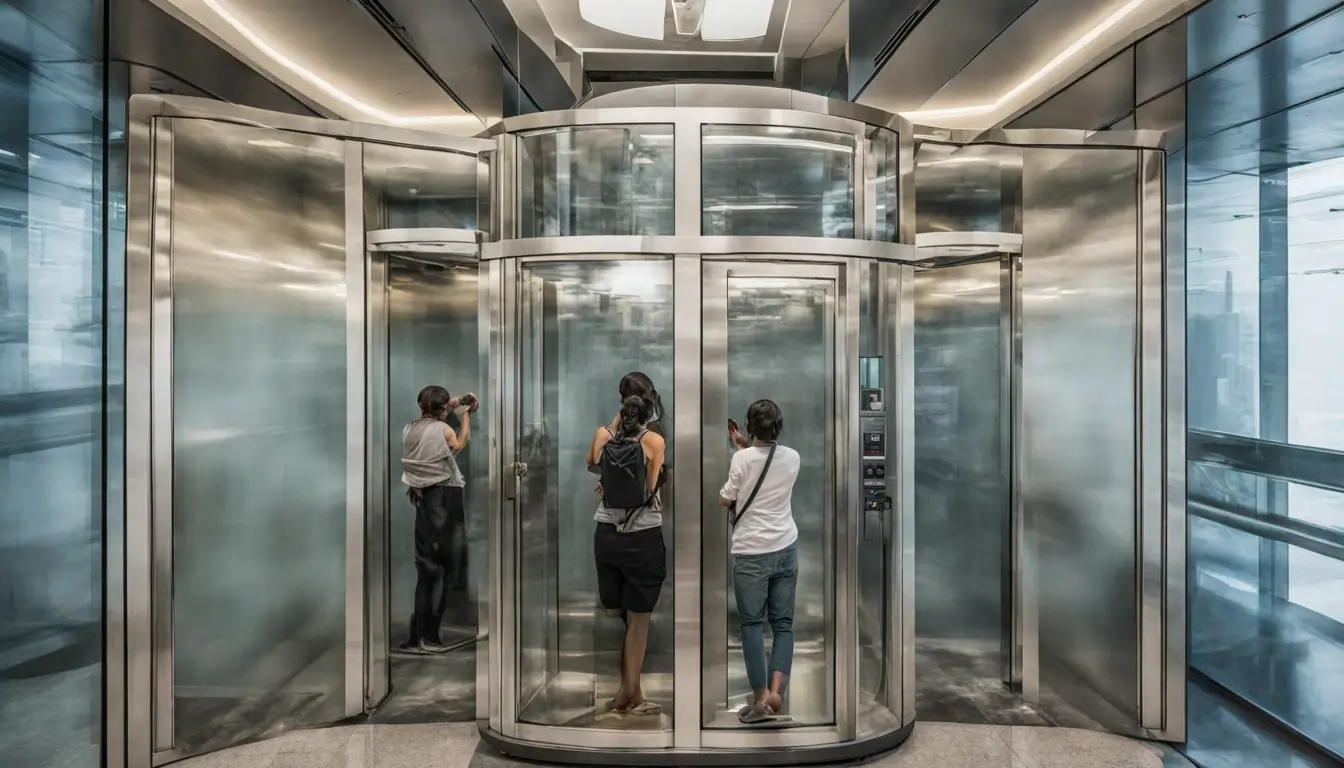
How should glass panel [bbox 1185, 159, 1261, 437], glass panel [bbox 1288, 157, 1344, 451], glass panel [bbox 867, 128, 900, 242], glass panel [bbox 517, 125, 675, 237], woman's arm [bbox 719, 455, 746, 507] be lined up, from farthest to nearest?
glass panel [bbox 1185, 159, 1261, 437] → glass panel [bbox 1288, 157, 1344, 451] → glass panel [bbox 867, 128, 900, 242] → glass panel [bbox 517, 125, 675, 237] → woman's arm [bbox 719, 455, 746, 507]

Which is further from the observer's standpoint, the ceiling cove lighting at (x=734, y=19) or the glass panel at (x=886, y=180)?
the ceiling cove lighting at (x=734, y=19)

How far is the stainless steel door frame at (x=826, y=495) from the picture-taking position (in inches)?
133

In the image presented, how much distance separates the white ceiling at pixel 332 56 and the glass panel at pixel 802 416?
2.29m

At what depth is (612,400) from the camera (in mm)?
3480

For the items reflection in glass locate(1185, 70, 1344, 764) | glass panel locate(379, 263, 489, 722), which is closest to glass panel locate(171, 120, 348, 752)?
glass panel locate(379, 263, 489, 722)

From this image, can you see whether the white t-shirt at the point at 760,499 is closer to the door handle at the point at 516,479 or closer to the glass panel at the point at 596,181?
the door handle at the point at 516,479

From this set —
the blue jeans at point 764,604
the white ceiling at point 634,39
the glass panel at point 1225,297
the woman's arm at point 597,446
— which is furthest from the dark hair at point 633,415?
the glass panel at point 1225,297

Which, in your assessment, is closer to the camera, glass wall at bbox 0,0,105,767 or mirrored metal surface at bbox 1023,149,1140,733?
glass wall at bbox 0,0,105,767

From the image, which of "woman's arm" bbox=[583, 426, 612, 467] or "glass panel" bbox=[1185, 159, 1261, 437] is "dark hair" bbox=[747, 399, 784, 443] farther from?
"glass panel" bbox=[1185, 159, 1261, 437]

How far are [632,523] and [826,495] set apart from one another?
939 millimetres

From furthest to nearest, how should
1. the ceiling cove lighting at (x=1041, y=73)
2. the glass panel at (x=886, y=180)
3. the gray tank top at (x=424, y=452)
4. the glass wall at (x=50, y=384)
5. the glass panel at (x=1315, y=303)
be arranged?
the glass panel at (x=1315, y=303)
the gray tank top at (x=424, y=452)
the ceiling cove lighting at (x=1041, y=73)
the glass panel at (x=886, y=180)
the glass wall at (x=50, y=384)

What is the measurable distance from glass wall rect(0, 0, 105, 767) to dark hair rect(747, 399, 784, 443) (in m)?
2.80

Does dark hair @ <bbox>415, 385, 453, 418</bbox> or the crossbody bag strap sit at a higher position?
dark hair @ <bbox>415, 385, 453, 418</bbox>

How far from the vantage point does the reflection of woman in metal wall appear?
4.03 m
